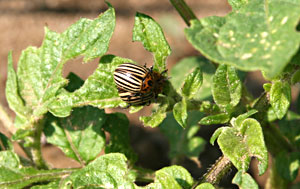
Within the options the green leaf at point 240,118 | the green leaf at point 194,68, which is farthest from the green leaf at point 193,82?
the green leaf at point 194,68

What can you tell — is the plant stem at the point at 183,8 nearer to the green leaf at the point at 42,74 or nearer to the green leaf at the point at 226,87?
the green leaf at the point at 226,87

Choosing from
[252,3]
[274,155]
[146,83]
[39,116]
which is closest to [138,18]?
[146,83]

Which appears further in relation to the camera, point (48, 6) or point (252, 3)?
point (48, 6)

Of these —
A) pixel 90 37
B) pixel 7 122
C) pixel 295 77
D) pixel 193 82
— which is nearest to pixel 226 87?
pixel 193 82

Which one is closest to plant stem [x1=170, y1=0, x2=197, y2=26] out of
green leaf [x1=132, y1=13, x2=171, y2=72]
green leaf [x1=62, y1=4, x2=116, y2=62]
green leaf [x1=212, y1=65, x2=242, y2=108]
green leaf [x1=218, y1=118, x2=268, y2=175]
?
green leaf [x1=132, y1=13, x2=171, y2=72]

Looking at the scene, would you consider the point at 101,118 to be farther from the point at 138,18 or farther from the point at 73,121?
the point at 138,18
